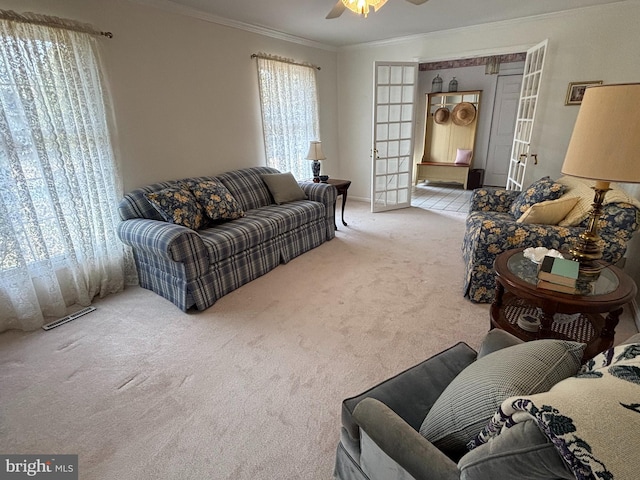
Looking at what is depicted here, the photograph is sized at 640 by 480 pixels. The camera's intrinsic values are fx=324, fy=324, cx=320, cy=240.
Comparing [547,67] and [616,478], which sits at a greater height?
[547,67]

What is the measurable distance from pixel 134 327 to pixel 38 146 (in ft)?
4.64

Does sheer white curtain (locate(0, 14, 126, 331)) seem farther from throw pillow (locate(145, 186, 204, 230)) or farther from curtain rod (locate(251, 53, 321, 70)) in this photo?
curtain rod (locate(251, 53, 321, 70))

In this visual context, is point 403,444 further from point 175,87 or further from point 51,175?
point 175,87

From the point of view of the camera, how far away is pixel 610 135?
1381mm

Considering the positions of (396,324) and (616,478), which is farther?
(396,324)

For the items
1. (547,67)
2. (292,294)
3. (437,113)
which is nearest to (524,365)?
(292,294)

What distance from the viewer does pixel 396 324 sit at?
228 cm

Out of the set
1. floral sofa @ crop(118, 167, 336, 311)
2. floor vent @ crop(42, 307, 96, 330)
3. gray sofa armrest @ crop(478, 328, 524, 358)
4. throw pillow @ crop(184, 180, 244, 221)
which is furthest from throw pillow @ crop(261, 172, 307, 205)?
gray sofa armrest @ crop(478, 328, 524, 358)

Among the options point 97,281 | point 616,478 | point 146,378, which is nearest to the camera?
point 616,478

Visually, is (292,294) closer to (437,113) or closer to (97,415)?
(97,415)

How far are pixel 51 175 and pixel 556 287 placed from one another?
10.7ft

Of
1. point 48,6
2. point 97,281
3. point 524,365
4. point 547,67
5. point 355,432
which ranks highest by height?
point 48,6

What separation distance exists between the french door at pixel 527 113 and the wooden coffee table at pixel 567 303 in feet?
7.45

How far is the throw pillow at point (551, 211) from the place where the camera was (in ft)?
7.61
